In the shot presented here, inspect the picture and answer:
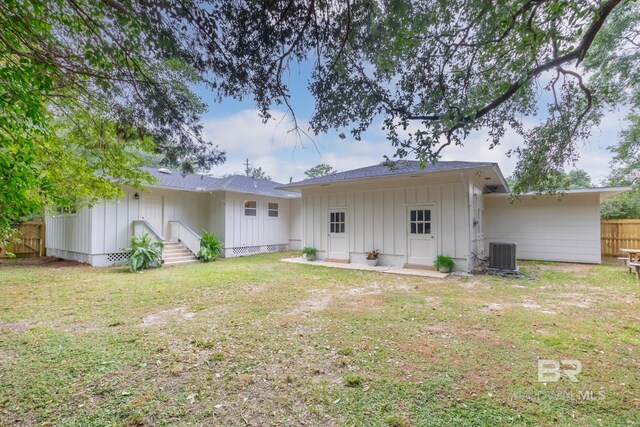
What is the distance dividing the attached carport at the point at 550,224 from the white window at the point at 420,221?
3.83m

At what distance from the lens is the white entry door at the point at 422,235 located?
8.51 meters

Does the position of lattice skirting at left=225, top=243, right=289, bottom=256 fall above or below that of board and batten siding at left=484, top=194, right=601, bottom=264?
below

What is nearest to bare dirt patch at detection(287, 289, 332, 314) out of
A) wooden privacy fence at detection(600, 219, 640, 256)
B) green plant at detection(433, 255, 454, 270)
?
green plant at detection(433, 255, 454, 270)

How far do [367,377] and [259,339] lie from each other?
1.42m

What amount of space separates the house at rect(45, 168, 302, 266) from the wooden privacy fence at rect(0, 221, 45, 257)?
382 mm

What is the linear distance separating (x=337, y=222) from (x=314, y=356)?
291 inches

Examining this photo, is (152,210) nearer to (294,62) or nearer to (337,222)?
(337,222)

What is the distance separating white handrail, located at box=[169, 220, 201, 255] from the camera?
10.5 metres

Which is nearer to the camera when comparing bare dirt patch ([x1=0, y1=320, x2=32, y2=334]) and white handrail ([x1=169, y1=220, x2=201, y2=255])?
bare dirt patch ([x1=0, y1=320, x2=32, y2=334])

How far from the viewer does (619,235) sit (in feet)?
36.7

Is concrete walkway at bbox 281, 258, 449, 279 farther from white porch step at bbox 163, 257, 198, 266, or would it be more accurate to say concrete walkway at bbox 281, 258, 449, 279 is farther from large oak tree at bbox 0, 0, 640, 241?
large oak tree at bbox 0, 0, 640, 241

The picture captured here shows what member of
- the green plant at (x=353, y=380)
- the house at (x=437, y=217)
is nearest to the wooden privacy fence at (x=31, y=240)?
the house at (x=437, y=217)

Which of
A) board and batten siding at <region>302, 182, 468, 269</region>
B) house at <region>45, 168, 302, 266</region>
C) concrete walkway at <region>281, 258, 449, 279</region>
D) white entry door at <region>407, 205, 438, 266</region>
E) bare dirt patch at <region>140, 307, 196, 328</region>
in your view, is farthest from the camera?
house at <region>45, 168, 302, 266</region>

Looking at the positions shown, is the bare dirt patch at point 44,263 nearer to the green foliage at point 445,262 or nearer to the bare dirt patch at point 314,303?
the bare dirt patch at point 314,303
